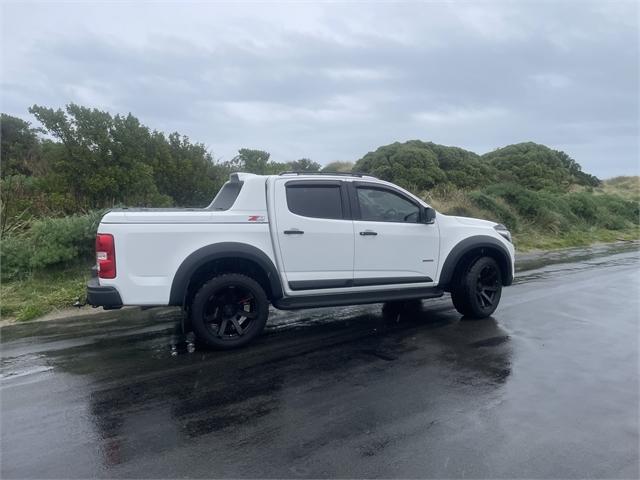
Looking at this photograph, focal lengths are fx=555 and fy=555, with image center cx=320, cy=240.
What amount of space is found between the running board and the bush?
4755mm

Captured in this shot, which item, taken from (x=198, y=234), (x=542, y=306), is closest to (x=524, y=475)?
(x=198, y=234)

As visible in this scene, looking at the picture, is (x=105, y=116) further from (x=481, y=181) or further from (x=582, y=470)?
(x=481, y=181)

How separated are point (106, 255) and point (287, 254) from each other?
1.96 m

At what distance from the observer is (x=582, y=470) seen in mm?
3670

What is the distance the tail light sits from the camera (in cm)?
568

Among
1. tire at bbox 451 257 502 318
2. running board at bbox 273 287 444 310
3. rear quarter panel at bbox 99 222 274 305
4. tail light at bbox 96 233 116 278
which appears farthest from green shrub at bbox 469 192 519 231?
tail light at bbox 96 233 116 278

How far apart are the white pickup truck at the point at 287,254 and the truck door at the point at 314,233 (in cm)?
1

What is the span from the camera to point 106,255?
5699mm

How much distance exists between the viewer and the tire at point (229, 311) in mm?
6004

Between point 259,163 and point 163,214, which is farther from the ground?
point 259,163

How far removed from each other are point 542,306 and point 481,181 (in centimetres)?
1829

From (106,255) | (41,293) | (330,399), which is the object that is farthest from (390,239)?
(41,293)

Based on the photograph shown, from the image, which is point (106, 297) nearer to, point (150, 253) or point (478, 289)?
point (150, 253)

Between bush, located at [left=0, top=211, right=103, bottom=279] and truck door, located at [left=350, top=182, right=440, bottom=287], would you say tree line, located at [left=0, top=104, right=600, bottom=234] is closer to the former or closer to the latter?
bush, located at [left=0, top=211, right=103, bottom=279]
